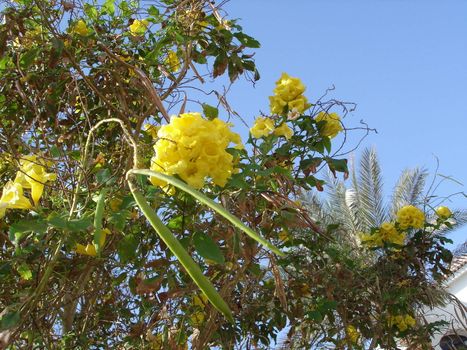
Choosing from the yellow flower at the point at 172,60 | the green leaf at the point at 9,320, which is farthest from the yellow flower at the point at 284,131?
the green leaf at the point at 9,320

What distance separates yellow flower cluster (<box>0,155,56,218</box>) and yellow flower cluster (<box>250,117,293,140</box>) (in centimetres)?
79

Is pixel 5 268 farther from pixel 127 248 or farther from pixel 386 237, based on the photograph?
pixel 386 237

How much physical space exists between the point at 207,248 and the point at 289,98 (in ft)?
3.44

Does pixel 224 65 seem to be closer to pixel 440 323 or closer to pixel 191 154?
pixel 191 154

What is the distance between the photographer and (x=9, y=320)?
136 cm

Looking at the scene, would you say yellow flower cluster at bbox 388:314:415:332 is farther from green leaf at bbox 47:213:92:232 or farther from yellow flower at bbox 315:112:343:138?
green leaf at bbox 47:213:92:232

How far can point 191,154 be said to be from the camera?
119 cm

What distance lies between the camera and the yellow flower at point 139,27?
2.42 metres

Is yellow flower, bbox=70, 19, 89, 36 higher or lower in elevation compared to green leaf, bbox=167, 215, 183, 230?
higher

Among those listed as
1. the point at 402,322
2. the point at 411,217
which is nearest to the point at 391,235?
the point at 411,217

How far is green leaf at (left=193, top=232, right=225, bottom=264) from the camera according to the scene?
127 cm

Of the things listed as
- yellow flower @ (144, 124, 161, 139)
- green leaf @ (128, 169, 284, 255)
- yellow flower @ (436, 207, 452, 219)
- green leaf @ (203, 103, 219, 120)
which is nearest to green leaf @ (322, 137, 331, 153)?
yellow flower @ (144, 124, 161, 139)

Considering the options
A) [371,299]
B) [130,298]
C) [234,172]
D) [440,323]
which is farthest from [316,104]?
[440,323]

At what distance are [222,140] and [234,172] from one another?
0.92 ft
